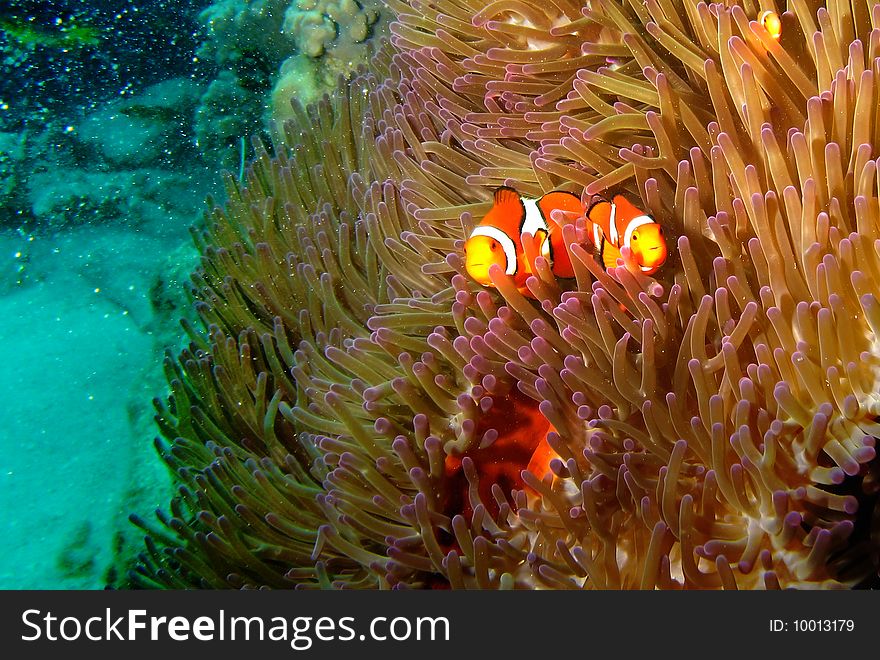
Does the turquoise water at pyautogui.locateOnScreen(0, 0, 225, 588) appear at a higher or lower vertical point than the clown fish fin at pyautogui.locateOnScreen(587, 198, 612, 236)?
higher

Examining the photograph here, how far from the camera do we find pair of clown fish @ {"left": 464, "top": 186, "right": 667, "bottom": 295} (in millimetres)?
1516

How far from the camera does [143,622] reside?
1.65 m

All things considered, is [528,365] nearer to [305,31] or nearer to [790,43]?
[790,43]

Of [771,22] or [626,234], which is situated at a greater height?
[771,22]

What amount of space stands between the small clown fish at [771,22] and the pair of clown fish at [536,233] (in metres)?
0.55

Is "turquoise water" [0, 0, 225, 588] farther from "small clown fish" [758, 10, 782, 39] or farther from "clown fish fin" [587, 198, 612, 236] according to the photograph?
"small clown fish" [758, 10, 782, 39]

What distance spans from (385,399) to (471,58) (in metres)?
1.19

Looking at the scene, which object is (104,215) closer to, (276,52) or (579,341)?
(276,52)

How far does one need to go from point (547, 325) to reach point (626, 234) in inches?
11.4

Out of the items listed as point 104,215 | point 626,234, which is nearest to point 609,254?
point 626,234

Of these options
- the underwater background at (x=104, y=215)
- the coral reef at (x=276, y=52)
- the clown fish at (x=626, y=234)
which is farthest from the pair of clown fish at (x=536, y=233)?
the coral reef at (x=276, y=52)

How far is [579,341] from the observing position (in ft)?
5.12

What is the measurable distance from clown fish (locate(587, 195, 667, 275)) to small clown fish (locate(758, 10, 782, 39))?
1.81 feet

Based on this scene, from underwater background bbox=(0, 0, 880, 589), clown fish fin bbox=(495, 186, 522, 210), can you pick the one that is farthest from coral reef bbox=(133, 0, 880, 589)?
clown fish fin bbox=(495, 186, 522, 210)
